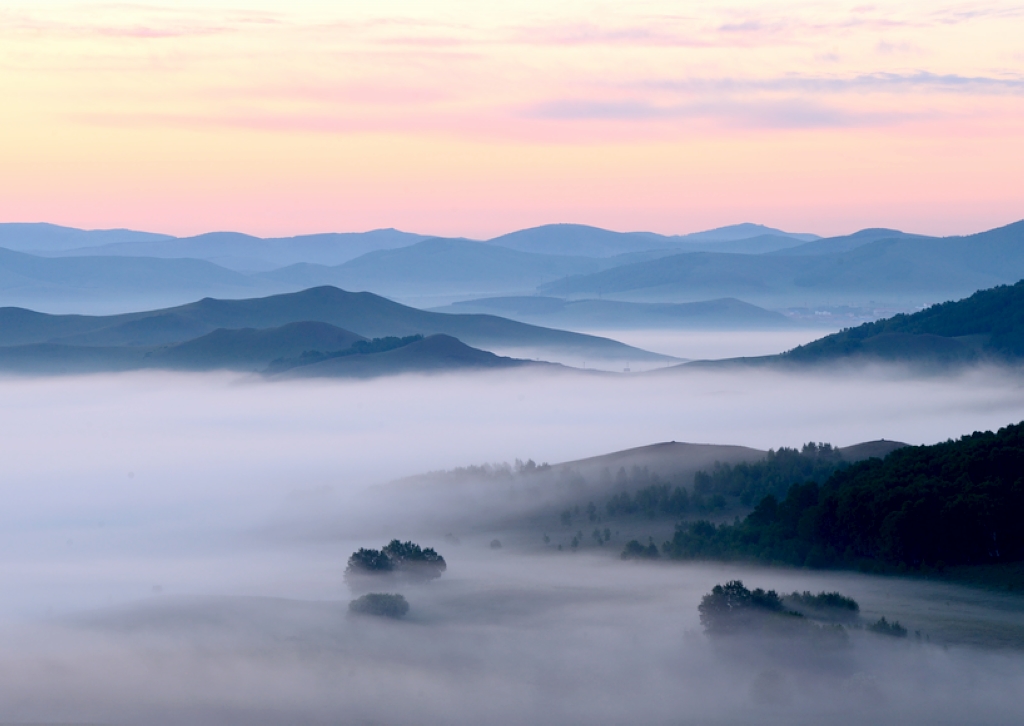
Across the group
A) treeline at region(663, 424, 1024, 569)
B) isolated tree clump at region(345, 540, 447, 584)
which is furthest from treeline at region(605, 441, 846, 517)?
A: isolated tree clump at region(345, 540, 447, 584)

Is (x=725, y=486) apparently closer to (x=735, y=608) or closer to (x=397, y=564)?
(x=397, y=564)

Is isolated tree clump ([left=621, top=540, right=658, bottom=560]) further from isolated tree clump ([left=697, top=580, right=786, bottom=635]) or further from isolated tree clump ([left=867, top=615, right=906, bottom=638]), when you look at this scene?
isolated tree clump ([left=867, top=615, right=906, bottom=638])

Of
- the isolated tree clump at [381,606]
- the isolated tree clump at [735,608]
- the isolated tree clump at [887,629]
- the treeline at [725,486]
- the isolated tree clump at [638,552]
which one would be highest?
the treeline at [725,486]

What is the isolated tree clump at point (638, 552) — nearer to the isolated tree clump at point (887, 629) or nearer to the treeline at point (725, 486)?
the treeline at point (725, 486)

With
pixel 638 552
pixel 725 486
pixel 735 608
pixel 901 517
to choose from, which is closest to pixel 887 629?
pixel 735 608

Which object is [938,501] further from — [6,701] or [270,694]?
[6,701]

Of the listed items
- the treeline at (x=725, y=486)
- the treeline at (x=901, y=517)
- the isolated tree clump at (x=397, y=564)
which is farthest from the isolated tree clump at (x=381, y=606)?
the treeline at (x=725, y=486)
